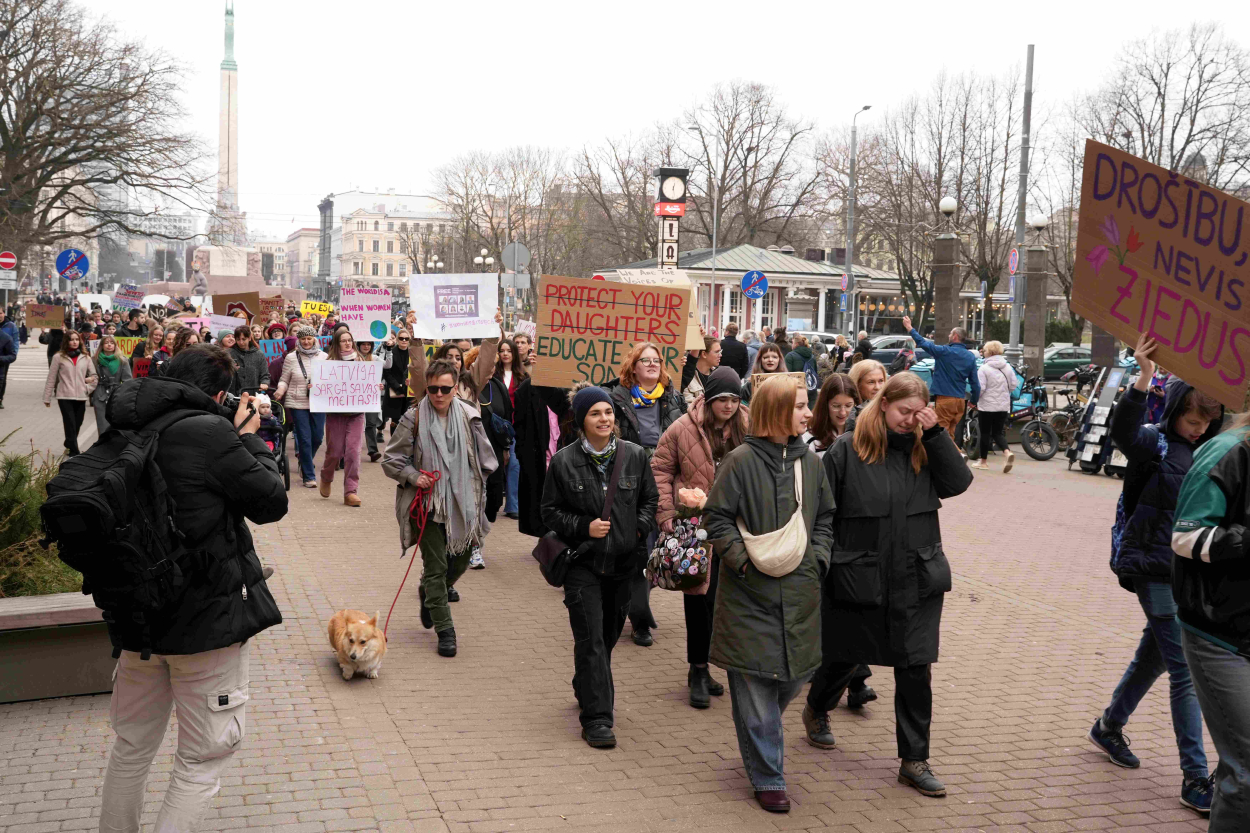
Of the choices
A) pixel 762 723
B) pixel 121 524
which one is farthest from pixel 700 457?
pixel 121 524

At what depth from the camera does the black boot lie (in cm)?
608

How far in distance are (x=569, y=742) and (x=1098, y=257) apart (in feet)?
10.6

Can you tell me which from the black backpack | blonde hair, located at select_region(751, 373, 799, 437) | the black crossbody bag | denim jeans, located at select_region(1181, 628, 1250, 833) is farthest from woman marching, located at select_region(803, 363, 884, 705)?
the black backpack

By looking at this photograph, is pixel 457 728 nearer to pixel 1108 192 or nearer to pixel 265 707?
pixel 265 707

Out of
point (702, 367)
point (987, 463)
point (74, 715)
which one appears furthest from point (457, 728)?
point (987, 463)

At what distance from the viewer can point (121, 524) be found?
3.49 metres

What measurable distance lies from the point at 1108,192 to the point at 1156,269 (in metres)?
0.38

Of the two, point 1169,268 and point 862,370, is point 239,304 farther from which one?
point 1169,268

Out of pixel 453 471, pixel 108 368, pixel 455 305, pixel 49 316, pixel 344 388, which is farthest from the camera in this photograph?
pixel 49 316

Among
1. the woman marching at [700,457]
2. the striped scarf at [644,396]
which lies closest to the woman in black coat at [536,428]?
the striped scarf at [644,396]

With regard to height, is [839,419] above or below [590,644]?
above

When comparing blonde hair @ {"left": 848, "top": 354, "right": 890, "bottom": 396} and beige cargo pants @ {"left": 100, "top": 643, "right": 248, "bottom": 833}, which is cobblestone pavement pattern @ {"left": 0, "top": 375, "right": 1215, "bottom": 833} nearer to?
beige cargo pants @ {"left": 100, "top": 643, "right": 248, "bottom": 833}

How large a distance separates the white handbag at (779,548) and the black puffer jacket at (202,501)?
6.16ft

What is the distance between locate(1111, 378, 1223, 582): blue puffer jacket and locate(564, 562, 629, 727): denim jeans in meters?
2.34
